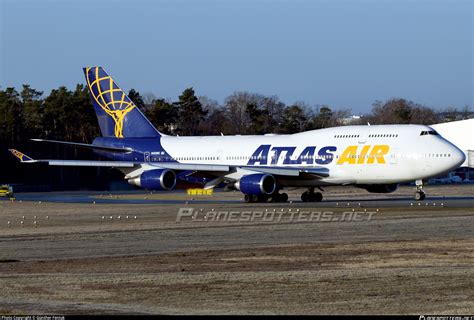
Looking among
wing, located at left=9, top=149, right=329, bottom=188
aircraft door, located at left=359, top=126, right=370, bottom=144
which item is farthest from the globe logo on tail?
aircraft door, located at left=359, top=126, right=370, bottom=144

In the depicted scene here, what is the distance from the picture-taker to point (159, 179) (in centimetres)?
5244

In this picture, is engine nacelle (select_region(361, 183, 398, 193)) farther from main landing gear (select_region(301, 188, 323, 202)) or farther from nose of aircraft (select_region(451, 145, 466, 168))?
nose of aircraft (select_region(451, 145, 466, 168))

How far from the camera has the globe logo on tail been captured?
62.6 metres

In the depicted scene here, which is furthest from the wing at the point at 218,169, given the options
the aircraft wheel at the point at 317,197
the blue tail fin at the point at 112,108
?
the blue tail fin at the point at 112,108

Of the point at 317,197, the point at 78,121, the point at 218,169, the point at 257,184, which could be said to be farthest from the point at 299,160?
the point at 78,121

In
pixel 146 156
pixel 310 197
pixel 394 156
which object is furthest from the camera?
pixel 146 156

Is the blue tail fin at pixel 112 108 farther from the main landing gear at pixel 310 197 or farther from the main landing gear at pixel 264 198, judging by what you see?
the main landing gear at pixel 310 197

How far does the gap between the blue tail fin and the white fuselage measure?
866 centimetres

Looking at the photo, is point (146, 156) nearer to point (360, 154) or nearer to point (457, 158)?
point (360, 154)

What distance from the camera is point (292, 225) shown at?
36.3 m

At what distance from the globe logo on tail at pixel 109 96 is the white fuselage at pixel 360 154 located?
9.68 meters

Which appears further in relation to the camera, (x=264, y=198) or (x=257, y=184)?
(x=264, y=198)

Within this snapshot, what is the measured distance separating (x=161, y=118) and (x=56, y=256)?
9040cm

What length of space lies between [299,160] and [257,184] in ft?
10.5
